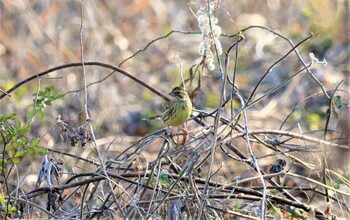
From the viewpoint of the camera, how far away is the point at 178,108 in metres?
4.21

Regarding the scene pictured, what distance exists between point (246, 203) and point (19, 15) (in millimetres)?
5978

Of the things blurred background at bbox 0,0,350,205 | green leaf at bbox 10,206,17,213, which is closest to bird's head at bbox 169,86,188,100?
green leaf at bbox 10,206,17,213

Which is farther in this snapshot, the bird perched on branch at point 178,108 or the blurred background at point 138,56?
the blurred background at point 138,56

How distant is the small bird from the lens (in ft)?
13.8

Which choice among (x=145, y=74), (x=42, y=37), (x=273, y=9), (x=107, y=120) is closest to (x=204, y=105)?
(x=107, y=120)

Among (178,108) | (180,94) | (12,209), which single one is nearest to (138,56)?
(180,94)

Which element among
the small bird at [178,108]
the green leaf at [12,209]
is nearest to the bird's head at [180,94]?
the small bird at [178,108]

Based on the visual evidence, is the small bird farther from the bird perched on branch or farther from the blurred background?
the blurred background

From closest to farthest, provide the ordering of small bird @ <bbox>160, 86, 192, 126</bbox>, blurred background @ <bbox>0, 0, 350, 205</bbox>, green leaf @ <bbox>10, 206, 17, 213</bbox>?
green leaf @ <bbox>10, 206, 17, 213</bbox>
small bird @ <bbox>160, 86, 192, 126</bbox>
blurred background @ <bbox>0, 0, 350, 205</bbox>

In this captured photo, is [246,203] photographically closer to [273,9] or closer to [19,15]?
[19,15]

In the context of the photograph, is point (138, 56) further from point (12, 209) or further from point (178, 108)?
point (12, 209)

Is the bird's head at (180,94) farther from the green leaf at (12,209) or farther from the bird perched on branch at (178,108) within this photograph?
the green leaf at (12,209)

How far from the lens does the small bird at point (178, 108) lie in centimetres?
420

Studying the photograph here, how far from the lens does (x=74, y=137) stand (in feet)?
12.1
